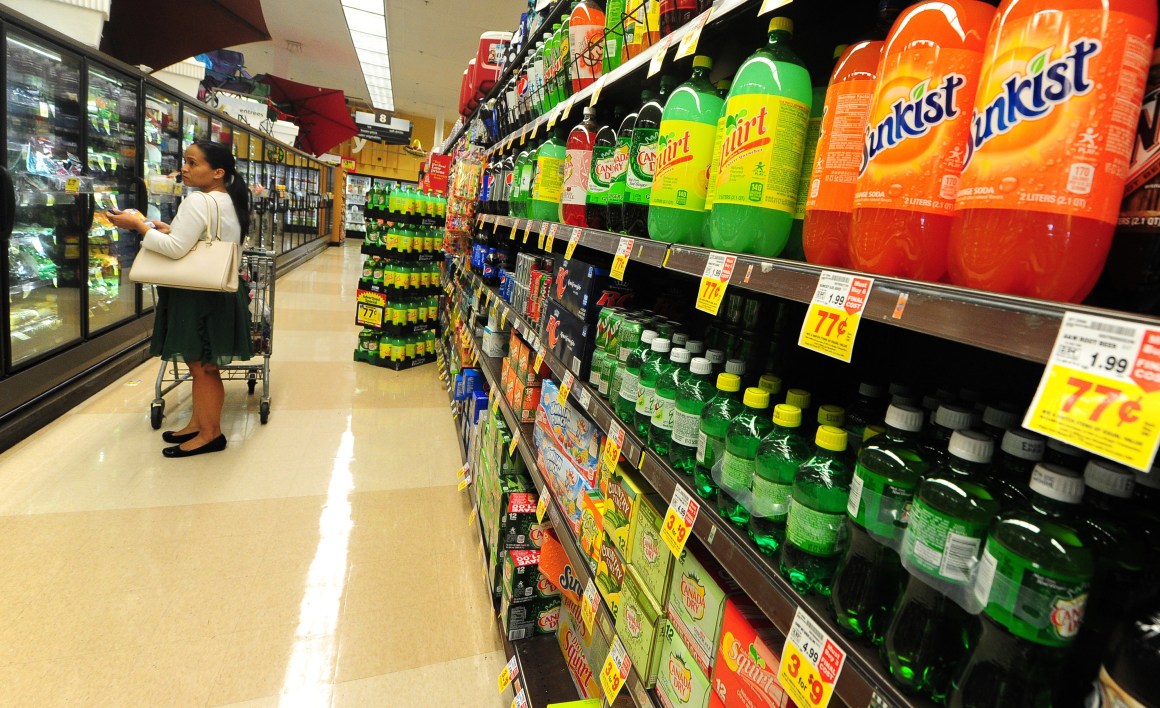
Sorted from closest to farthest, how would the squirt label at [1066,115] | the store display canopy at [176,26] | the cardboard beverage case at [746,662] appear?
the squirt label at [1066,115] → the cardboard beverage case at [746,662] → the store display canopy at [176,26]

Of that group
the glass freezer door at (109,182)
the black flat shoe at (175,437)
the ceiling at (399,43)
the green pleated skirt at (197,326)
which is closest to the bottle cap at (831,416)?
the green pleated skirt at (197,326)

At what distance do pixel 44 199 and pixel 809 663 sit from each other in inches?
186

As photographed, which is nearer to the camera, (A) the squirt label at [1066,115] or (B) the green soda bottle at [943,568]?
(A) the squirt label at [1066,115]

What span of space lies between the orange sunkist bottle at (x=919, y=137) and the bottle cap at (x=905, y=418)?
0.16 metres

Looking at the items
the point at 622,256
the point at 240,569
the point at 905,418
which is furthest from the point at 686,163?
the point at 240,569

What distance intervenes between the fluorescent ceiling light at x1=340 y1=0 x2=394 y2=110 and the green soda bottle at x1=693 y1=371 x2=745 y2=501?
9154 millimetres

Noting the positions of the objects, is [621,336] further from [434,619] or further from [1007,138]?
[434,619]

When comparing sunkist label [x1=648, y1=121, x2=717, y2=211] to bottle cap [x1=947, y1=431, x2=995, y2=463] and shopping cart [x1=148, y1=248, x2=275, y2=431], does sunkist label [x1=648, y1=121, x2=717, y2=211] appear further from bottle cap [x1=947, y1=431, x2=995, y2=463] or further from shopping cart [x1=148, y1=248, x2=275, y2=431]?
shopping cart [x1=148, y1=248, x2=275, y2=431]

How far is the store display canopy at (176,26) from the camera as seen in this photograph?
520 centimetres

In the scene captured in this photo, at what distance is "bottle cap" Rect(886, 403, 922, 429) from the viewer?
70 centimetres

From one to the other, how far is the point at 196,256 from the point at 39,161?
5.23 feet

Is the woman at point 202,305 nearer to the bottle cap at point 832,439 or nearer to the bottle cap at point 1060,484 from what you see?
the bottle cap at point 832,439

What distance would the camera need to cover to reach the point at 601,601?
141 cm

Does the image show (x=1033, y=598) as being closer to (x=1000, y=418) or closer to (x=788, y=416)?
(x=1000, y=418)
